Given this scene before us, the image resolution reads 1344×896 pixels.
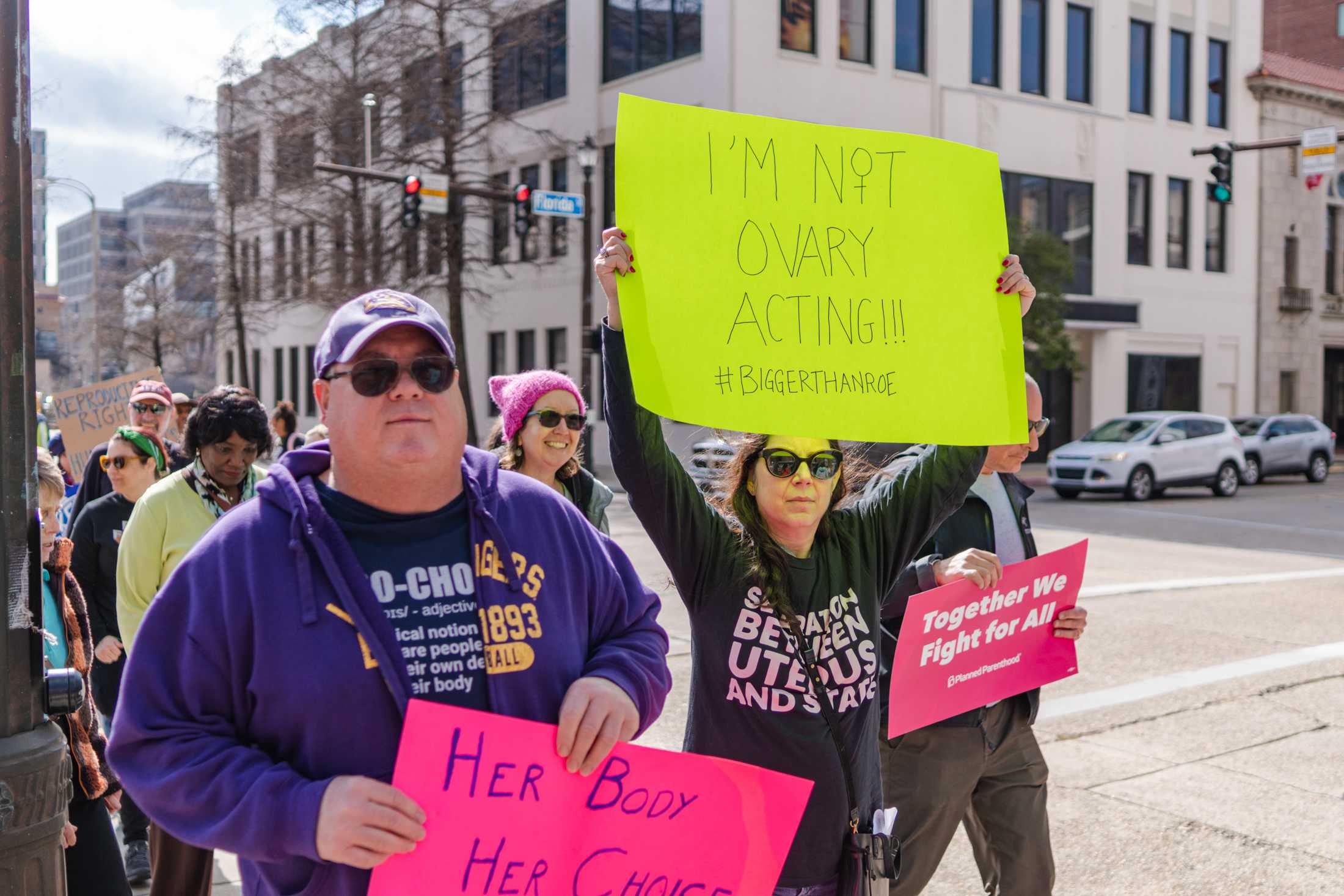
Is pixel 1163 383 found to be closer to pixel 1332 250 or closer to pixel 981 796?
pixel 1332 250

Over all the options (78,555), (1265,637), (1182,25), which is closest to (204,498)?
(78,555)

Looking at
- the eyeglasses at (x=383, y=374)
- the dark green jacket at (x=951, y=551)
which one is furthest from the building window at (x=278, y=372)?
the eyeglasses at (x=383, y=374)

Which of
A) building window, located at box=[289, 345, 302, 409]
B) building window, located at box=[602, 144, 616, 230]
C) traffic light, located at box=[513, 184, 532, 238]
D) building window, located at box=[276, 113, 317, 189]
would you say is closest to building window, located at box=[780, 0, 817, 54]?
building window, located at box=[602, 144, 616, 230]

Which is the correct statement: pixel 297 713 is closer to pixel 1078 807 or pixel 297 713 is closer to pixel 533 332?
pixel 1078 807

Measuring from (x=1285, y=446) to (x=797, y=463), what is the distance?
27390 mm

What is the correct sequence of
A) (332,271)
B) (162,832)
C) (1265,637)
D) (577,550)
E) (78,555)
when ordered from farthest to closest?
(332,271) < (1265,637) < (78,555) < (162,832) < (577,550)

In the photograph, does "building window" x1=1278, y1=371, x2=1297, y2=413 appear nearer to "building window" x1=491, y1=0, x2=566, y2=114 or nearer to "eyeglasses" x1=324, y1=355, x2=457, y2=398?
"building window" x1=491, y1=0, x2=566, y2=114

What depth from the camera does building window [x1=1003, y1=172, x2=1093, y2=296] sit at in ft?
105

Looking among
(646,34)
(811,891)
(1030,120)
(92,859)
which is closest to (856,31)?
(646,34)

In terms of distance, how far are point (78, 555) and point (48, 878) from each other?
2392 mm

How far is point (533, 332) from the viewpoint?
3384cm

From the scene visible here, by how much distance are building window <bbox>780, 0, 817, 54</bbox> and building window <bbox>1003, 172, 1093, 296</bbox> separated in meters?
6.72

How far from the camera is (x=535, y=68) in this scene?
110 feet

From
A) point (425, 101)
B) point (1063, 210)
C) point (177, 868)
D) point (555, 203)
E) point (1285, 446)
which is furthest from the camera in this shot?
point (1063, 210)
